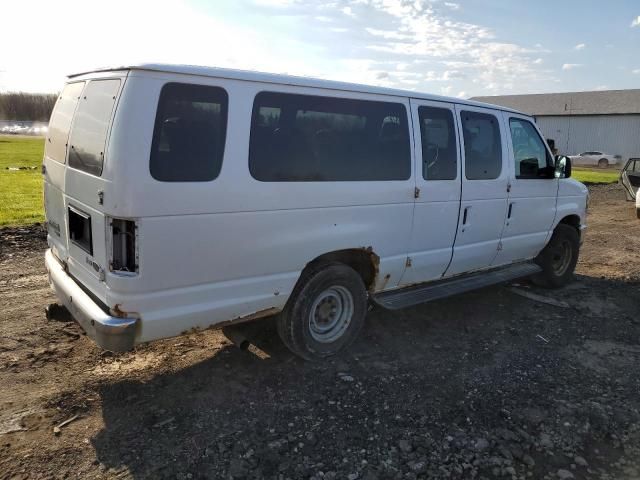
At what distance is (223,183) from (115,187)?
68cm

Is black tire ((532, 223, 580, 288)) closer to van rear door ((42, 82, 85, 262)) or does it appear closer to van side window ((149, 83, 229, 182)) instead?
van side window ((149, 83, 229, 182))

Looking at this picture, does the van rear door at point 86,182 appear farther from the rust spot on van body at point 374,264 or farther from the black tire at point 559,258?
the black tire at point 559,258

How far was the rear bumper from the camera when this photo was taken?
126 inches

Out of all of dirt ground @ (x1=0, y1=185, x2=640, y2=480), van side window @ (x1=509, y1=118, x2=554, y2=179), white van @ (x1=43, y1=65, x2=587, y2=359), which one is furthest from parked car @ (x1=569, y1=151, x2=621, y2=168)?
white van @ (x1=43, y1=65, x2=587, y2=359)

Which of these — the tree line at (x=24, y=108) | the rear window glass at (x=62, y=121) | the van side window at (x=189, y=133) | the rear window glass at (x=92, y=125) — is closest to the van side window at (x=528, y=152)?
the van side window at (x=189, y=133)

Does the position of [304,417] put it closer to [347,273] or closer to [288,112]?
[347,273]

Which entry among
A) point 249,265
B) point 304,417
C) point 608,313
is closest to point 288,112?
point 249,265

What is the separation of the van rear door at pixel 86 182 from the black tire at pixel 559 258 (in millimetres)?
5353

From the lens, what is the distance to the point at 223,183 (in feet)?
11.2

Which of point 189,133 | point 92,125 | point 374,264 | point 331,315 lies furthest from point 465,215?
point 92,125

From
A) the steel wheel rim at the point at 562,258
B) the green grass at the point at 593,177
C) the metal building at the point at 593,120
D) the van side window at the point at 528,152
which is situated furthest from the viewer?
the metal building at the point at 593,120

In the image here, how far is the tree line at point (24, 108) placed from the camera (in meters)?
87.9

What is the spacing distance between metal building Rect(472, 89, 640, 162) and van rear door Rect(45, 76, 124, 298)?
50563 millimetres

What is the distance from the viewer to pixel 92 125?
3451 millimetres
